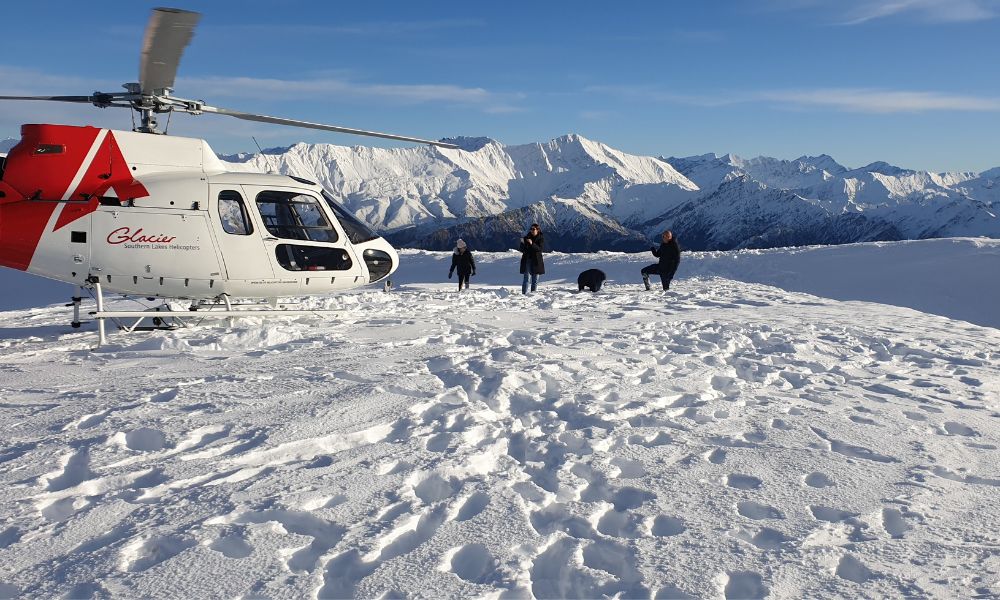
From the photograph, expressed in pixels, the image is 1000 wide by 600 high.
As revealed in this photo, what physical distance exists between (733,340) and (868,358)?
5.22ft

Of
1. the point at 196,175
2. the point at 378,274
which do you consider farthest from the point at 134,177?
the point at 378,274

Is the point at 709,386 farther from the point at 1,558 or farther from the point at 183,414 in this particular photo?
the point at 1,558

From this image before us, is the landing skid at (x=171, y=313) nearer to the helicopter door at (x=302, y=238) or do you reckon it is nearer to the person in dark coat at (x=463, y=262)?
the helicopter door at (x=302, y=238)

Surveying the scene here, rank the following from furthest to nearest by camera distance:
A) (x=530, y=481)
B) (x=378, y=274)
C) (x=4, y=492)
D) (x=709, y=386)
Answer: (x=378, y=274) < (x=709, y=386) < (x=530, y=481) < (x=4, y=492)

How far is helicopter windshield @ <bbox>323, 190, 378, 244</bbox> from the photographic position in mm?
10492

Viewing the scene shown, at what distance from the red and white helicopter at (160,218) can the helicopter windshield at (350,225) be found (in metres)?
0.02

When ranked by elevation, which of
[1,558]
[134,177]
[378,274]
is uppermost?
[134,177]

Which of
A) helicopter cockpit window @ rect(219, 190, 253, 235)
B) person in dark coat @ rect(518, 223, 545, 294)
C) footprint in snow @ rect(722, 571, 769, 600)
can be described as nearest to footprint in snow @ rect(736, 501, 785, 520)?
footprint in snow @ rect(722, 571, 769, 600)

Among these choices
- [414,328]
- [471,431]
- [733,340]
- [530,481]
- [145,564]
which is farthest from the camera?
[414,328]

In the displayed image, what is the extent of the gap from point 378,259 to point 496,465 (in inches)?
269

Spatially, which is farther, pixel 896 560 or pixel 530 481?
pixel 530 481

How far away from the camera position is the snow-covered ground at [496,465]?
336 centimetres

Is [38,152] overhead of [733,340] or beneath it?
overhead

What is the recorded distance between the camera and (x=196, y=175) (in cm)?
961
